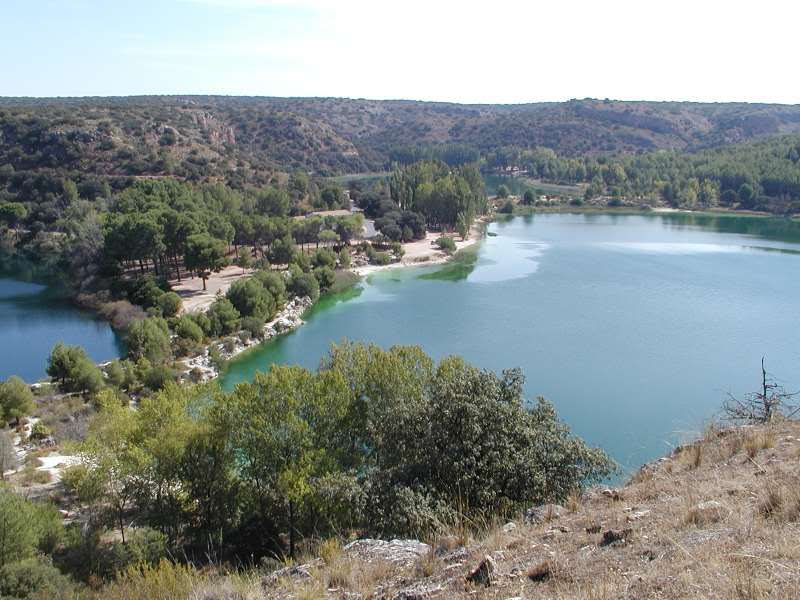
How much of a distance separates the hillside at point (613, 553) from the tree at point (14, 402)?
15.8 meters

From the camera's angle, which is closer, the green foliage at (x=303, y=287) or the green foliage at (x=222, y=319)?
the green foliage at (x=222, y=319)

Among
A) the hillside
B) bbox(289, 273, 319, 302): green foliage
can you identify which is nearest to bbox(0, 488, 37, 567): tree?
the hillside

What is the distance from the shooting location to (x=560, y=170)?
110m

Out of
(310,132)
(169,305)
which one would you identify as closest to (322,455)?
(169,305)

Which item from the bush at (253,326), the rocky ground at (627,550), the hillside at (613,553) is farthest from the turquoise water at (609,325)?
the hillside at (613,553)

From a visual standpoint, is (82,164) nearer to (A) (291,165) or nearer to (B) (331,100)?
(A) (291,165)

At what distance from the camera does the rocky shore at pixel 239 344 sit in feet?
89.7

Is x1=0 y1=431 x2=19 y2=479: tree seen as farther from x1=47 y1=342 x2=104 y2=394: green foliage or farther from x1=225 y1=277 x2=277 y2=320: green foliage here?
x1=225 y1=277 x2=277 y2=320: green foliage

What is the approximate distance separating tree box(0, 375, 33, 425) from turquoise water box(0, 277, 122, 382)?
23.0 feet

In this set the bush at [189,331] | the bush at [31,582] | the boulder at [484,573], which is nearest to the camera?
the boulder at [484,573]

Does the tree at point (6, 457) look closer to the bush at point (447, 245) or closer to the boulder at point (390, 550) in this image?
the boulder at point (390, 550)

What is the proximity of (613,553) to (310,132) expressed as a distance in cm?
11017

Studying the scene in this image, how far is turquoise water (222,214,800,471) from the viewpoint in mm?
24219

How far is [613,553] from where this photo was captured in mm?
5828
